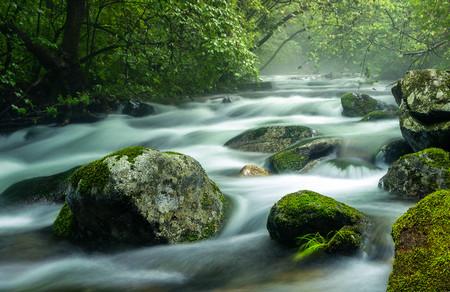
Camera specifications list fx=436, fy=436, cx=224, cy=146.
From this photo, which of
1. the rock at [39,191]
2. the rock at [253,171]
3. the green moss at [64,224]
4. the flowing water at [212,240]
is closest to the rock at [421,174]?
the flowing water at [212,240]

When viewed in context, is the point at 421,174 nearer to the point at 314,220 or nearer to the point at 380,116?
the point at 314,220

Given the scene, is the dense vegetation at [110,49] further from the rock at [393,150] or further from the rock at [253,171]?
the rock at [393,150]

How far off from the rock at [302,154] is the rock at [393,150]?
3.24ft

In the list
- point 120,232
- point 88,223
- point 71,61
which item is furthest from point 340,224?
point 71,61

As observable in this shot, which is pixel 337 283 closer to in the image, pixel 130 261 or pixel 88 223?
pixel 130 261

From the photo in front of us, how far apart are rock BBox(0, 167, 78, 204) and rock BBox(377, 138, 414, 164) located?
19.8ft

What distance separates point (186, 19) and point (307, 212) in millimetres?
7715

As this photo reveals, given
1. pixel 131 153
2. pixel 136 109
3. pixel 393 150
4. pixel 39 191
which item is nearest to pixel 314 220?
pixel 131 153

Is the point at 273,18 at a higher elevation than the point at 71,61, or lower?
higher

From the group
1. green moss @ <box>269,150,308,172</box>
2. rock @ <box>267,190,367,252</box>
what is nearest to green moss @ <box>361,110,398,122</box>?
green moss @ <box>269,150,308,172</box>

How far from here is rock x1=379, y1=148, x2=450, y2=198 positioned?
600cm

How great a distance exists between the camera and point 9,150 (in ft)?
39.8

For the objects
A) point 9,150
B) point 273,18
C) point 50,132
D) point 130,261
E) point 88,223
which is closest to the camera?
point 130,261

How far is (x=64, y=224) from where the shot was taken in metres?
6.19
